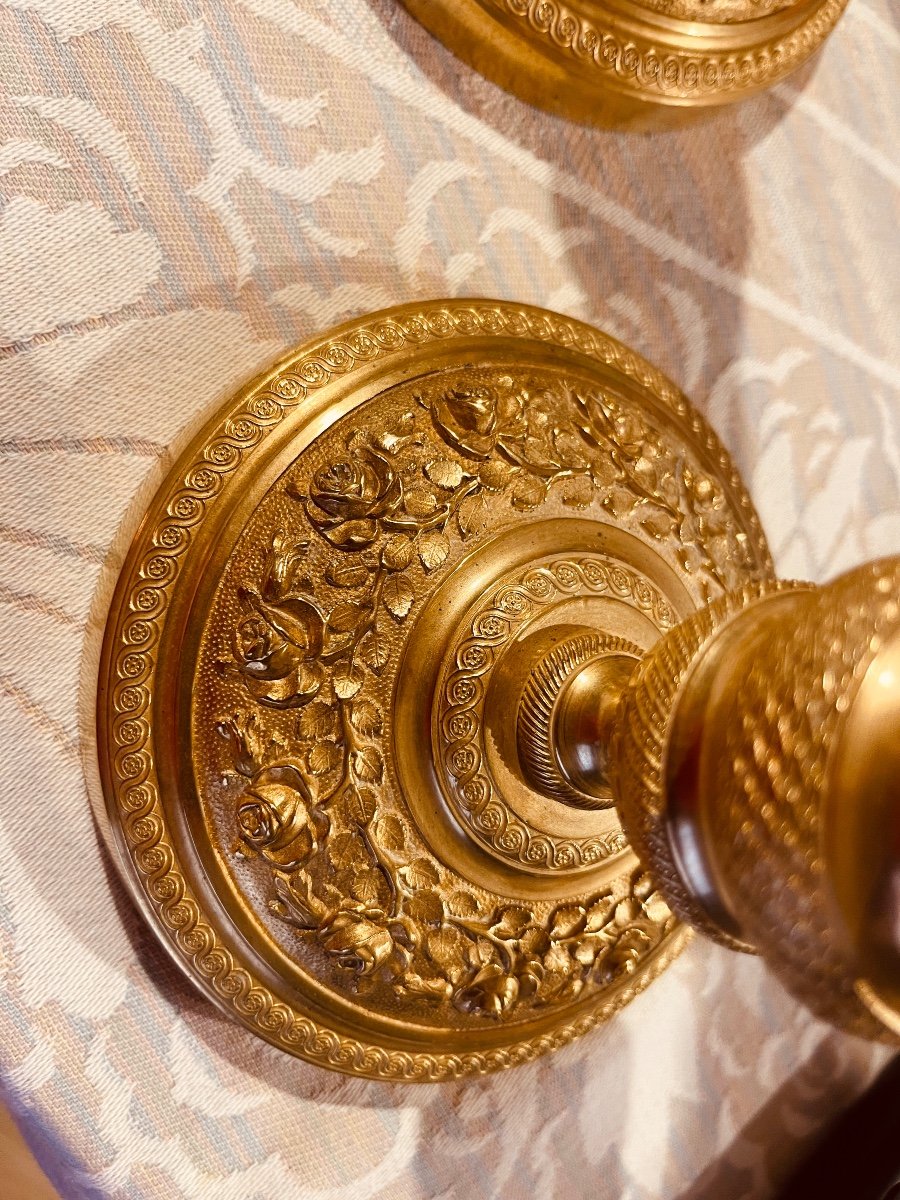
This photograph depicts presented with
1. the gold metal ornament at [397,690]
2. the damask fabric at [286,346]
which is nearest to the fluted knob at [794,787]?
the gold metal ornament at [397,690]

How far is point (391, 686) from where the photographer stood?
1.16 feet

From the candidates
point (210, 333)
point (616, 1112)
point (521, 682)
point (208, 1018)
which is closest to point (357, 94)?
point (210, 333)

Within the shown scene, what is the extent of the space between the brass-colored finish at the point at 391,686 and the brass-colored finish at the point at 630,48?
111 mm

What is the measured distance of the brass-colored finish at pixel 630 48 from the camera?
0.41 meters

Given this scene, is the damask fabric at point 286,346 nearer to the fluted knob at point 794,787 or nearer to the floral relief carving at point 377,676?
the floral relief carving at point 377,676

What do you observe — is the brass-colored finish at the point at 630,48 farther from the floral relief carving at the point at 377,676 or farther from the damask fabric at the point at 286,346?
the floral relief carving at the point at 377,676

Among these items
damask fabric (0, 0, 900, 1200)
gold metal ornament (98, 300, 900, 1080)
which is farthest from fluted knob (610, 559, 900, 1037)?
damask fabric (0, 0, 900, 1200)

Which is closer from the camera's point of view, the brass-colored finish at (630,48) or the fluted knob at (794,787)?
the fluted knob at (794,787)

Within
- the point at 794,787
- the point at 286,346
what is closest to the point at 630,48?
the point at 286,346

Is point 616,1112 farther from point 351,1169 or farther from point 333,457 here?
point 333,457

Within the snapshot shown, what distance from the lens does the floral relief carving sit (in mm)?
339

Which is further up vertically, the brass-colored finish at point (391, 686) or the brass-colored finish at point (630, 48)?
the brass-colored finish at point (630, 48)

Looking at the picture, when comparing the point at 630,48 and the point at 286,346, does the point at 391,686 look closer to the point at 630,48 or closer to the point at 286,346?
the point at 286,346

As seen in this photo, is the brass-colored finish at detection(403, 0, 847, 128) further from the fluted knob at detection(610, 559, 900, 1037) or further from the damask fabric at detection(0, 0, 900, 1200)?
the fluted knob at detection(610, 559, 900, 1037)
